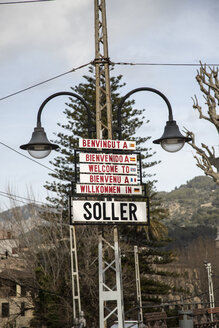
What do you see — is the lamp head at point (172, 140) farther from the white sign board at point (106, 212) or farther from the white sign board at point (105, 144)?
the white sign board at point (106, 212)

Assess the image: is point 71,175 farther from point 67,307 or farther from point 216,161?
point 216,161

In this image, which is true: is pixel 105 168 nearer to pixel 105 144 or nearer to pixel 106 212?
pixel 105 144

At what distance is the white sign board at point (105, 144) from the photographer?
428 inches

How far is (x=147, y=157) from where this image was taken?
1688 inches

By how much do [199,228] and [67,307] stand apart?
91746mm

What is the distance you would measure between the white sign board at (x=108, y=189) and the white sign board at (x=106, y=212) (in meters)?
0.20

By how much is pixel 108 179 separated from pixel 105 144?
0.68m

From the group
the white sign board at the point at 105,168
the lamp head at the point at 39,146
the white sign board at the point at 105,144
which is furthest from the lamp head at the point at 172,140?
the lamp head at the point at 39,146

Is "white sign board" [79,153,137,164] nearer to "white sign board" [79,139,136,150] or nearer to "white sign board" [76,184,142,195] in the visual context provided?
"white sign board" [79,139,136,150]

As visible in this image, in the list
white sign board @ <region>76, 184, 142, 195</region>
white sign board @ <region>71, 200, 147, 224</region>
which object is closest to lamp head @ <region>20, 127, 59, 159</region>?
white sign board @ <region>76, 184, 142, 195</region>

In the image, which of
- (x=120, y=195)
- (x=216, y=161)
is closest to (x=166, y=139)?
(x=120, y=195)

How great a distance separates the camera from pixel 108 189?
426 inches

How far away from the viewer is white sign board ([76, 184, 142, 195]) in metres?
10.7

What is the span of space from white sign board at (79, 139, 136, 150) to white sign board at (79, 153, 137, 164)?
153 mm
